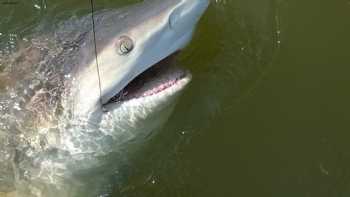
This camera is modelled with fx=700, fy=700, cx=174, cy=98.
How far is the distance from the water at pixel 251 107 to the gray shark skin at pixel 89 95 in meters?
0.22

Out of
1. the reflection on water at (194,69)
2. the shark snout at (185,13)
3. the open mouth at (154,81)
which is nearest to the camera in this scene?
the shark snout at (185,13)

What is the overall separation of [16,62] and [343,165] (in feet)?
5.08

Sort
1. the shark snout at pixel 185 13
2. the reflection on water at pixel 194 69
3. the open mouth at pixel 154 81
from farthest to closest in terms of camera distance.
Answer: the reflection on water at pixel 194 69, the open mouth at pixel 154 81, the shark snout at pixel 185 13

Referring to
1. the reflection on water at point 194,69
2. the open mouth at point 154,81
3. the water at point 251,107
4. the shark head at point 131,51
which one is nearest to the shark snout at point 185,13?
the shark head at point 131,51

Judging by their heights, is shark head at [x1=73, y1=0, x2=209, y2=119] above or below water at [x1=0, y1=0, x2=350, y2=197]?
above

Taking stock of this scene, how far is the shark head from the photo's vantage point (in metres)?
2.58

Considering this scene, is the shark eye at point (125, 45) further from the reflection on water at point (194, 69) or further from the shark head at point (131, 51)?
the reflection on water at point (194, 69)

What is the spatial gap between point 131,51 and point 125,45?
0.03m

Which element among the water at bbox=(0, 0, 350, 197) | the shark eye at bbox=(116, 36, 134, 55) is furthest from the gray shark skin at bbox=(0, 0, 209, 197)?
the water at bbox=(0, 0, 350, 197)

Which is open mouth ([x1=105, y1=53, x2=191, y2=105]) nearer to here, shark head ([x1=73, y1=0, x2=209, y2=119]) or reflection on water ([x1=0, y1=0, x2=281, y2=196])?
shark head ([x1=73, y1=0, x2=209, y2=119])

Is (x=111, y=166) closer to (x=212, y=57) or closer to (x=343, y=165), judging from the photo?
(x=212, y=57)

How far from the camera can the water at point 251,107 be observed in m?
3.12

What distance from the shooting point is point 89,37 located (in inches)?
109

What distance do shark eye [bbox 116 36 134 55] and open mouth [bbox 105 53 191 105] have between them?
0.49 feet
